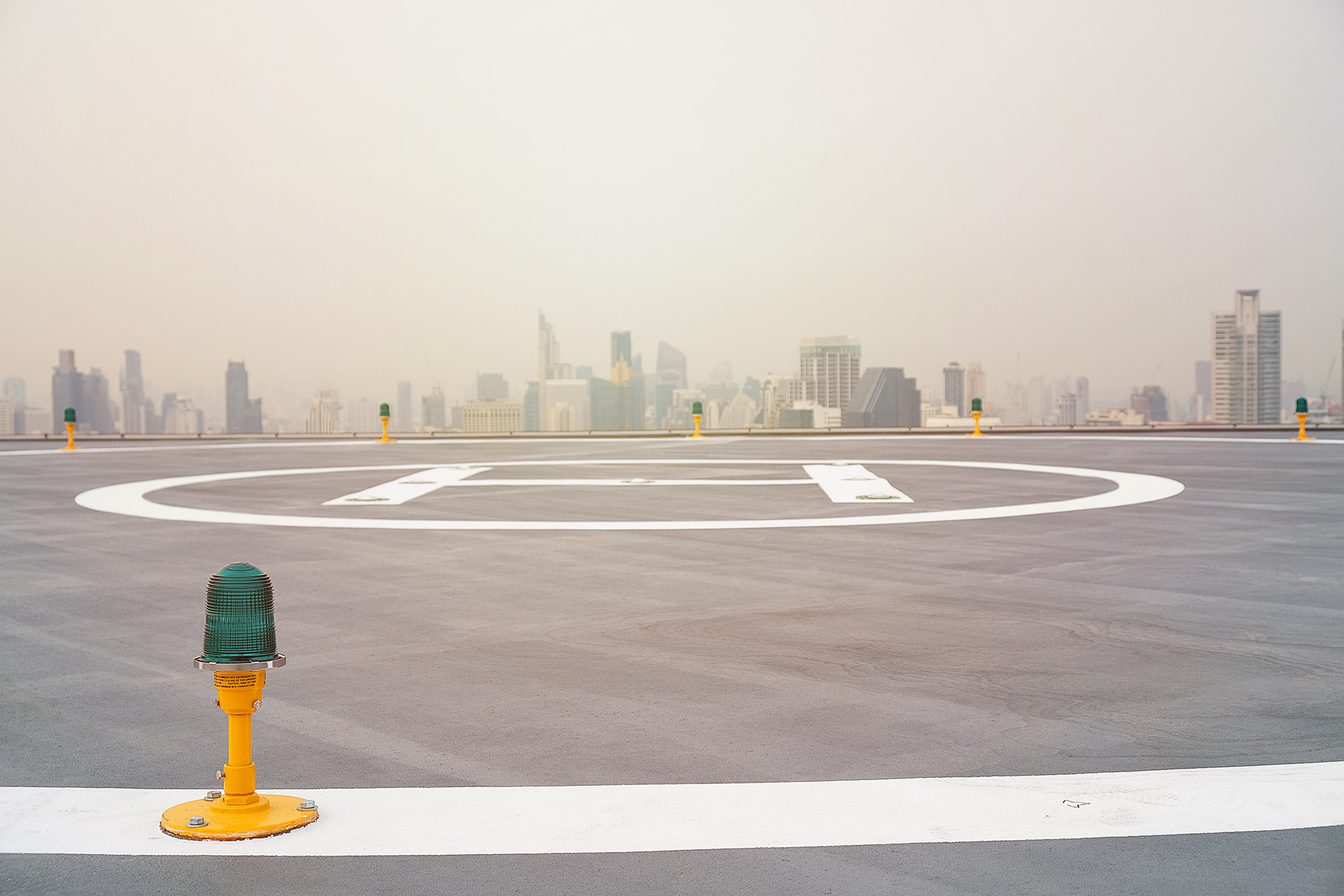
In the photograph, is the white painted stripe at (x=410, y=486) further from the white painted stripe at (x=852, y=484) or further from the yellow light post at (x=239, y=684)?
the yellow light post at (x=239, y=684)

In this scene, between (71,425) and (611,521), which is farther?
(71,425)

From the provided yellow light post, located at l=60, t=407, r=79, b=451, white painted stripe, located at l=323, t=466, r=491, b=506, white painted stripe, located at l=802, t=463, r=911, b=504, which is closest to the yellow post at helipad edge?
white painted stripe, located at l=802, t=463, r=911, b=504

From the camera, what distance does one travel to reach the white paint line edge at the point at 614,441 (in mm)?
31402

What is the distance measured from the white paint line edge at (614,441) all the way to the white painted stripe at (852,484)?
31.2ft

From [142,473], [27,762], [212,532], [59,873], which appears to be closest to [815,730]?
[59,873]

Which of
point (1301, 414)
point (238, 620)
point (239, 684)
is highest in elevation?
point (1301, 414)

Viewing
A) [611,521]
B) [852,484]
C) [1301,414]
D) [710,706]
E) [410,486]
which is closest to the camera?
[710,706]

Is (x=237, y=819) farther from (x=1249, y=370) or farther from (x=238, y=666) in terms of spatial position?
(x=1249, y=370)

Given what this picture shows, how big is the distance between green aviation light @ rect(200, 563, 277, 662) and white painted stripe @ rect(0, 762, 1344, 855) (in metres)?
0.65

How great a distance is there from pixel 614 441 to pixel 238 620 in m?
31.9

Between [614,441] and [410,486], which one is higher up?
[614,441]

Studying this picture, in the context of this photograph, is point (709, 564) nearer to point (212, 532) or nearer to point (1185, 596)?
point (1185, 596)

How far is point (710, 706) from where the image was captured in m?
5.65

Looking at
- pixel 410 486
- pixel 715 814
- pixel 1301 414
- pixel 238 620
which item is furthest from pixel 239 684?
pixel 1301 414
